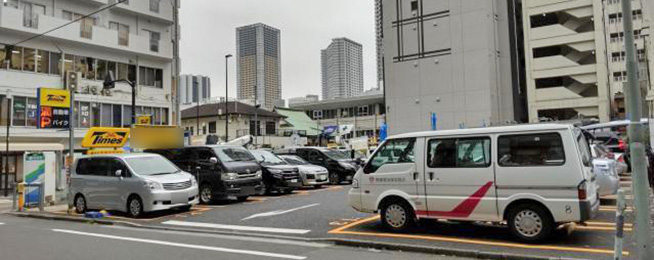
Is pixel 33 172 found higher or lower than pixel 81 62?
lower

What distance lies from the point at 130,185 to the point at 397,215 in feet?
26.7

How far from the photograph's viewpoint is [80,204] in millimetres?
15016

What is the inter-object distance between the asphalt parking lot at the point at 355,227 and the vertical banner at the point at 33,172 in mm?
5738

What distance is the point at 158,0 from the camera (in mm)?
34438

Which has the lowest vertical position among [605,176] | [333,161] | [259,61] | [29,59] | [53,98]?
[605,176]

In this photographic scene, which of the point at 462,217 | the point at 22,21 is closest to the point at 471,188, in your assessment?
the point at 462,217

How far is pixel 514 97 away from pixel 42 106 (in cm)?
3831

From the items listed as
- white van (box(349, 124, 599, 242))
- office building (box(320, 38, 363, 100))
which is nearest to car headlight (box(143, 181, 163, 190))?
white van (box(349, 124, 599, 242))

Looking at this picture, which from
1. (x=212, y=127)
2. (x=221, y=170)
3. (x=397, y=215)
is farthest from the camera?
(x=212, y=127)

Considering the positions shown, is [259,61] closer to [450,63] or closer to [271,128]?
[271,128]

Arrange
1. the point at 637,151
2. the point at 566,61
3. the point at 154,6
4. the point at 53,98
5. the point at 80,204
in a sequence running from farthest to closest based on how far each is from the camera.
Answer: the point at 566,61 → the point at 154,6 → the point at 53,98 → the point at 80,204 → the point at 637,151

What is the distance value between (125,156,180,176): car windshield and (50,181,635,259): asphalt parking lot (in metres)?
1.25

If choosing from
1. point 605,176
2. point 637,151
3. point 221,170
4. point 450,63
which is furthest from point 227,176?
point 450,63

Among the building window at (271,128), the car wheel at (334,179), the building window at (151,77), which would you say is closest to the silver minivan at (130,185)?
the car wheel at (334,179)
